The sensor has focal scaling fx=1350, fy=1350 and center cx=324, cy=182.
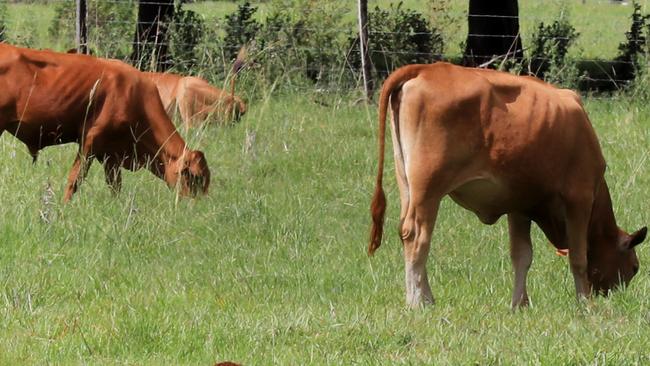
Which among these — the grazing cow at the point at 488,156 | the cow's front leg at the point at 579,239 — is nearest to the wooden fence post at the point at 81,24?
the grazing cow at the point at 488,156

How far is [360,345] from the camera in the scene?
20.9ft

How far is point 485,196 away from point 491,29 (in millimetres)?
12037

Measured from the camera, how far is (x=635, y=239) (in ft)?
26.5

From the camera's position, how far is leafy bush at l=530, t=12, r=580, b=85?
15719 mm

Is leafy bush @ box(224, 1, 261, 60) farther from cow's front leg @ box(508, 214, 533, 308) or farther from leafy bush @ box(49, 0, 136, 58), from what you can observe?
cow's front leg @ box(508, 214, 533, 308)

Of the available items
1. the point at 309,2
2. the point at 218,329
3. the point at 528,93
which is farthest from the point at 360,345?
the point at 309,2

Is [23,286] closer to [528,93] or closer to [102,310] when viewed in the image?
[102,310]

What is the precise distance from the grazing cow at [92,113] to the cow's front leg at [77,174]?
3 cm

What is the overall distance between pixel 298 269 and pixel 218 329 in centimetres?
179

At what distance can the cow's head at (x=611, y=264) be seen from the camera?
8.18m

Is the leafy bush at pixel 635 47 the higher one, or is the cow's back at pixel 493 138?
the cow's back at pixel 493 138

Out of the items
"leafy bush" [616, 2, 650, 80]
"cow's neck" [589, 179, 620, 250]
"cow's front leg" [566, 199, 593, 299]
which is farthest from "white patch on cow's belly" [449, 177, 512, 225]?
"leafy bush" [616, 2, 650, 80]

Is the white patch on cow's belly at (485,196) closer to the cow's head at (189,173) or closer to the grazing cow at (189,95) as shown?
the cow's head at (189,173)

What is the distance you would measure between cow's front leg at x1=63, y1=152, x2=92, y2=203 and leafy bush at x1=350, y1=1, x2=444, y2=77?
698 cm
